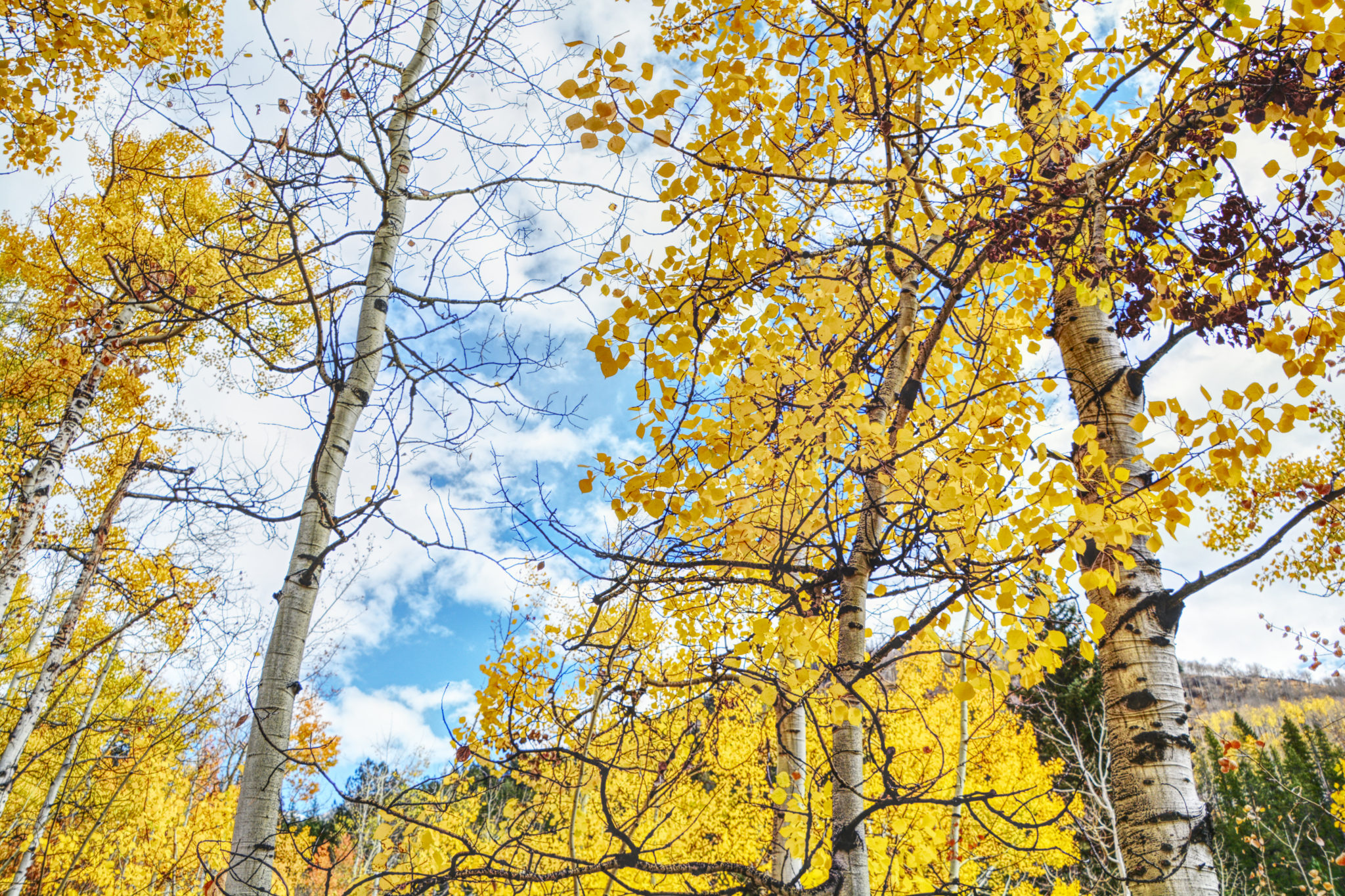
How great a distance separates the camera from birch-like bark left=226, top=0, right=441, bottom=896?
2225mm

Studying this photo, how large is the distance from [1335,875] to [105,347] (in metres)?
30.7

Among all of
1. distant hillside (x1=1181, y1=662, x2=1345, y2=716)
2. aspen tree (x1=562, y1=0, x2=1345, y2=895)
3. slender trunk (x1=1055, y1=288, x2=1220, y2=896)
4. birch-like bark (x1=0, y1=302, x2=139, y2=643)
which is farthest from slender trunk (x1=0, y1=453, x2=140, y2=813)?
distant hillside (x1=1181, y1=662, x2=1345, y2=716)

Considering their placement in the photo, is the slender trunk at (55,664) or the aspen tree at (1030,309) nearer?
the aspen tree at (1030,309)

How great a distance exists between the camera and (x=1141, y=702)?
2279mm

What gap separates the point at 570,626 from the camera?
8516mm

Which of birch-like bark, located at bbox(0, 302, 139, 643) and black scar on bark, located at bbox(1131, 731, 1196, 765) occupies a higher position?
birch-like bark, located at bbox(0, 302, 139, 643)

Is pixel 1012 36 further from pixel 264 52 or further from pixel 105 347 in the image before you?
pixel 105 347

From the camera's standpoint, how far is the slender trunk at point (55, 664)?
14.8 feet

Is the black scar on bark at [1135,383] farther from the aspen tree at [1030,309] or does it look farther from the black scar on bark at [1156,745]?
the black scar on bark at [1156,745]

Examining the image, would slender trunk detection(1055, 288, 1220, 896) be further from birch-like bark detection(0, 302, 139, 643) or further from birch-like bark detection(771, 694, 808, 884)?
birch-like bark detection(0, 302, 139, 643)

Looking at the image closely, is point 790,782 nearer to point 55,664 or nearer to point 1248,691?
point 55,664

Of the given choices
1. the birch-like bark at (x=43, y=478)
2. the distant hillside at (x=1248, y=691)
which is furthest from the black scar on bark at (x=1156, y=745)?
the distant hillside at (x=1248, y=691)

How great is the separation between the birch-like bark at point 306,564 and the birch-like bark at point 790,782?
81.3 inches

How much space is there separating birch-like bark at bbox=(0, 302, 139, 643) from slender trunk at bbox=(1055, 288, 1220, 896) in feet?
21.2
